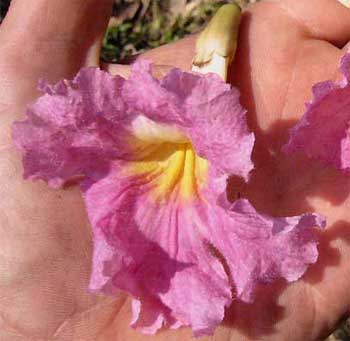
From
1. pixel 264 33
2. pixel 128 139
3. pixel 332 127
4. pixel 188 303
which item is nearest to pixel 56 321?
pixel 188 303

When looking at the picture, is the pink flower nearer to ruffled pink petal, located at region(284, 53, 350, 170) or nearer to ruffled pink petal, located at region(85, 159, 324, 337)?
ruffled pink petal, located at region(85, 159, 324, 337)

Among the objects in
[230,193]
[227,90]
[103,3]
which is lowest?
[230,193]

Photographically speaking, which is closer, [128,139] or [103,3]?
[128,139]

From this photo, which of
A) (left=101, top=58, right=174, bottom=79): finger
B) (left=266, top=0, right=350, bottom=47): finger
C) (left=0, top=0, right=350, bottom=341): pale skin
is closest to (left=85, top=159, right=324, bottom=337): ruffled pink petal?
(left=0, top=0, right=350, bottom=341): pale skin

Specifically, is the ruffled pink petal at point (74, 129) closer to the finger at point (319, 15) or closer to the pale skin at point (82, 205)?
the pale skin at point (82, 205)

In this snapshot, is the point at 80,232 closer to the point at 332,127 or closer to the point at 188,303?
the point at 188,303
